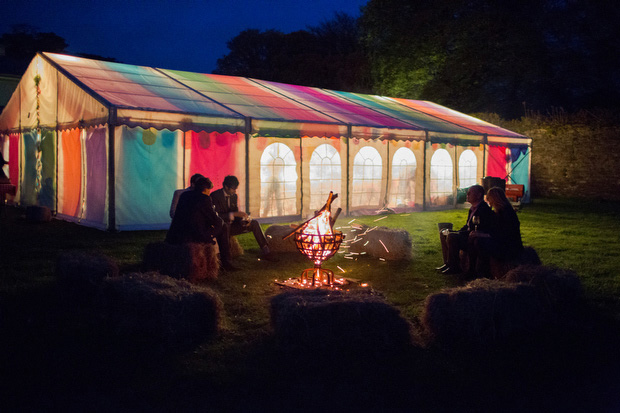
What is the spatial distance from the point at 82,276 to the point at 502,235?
3.82 m

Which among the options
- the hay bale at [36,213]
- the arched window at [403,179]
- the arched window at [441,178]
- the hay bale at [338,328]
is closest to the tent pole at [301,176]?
the arched window at [403,179]

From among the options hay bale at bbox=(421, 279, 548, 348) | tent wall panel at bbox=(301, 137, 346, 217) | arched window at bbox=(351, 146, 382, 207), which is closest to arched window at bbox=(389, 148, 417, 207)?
arched window at bbox=(351, 146, 382, 207)

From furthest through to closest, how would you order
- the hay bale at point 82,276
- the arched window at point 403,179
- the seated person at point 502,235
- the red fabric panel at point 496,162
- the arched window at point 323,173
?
the red fabric panel at point 496,162 → the arched window at point 403,179 → the arched window at point 323,173 → the seated person at point 502,235 → the hay bale at point 82,276

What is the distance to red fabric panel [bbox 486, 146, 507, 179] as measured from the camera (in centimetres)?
1459

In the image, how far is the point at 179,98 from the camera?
10.2 m

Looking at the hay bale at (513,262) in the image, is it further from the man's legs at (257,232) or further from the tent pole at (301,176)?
the tent pole at (301,176)

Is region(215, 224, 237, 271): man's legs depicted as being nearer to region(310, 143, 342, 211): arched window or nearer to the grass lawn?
the grass lawn

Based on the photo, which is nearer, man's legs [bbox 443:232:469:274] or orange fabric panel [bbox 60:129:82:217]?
man's legs [bbox 443:232:469:274]

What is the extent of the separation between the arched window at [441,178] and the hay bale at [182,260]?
8.74 metres

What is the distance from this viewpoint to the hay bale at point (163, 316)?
372cm

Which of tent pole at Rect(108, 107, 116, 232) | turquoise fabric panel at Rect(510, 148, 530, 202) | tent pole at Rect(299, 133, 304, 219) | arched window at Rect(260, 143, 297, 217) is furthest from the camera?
turquoise fabric panel at Rect(510, 148, 530, 202)

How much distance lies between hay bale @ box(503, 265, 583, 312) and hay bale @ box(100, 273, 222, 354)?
2454 mm

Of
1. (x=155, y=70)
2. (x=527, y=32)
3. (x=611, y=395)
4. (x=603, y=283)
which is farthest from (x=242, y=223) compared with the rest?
(x=527, y=32)

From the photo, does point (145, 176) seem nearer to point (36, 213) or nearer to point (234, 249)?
point (36, 213)
